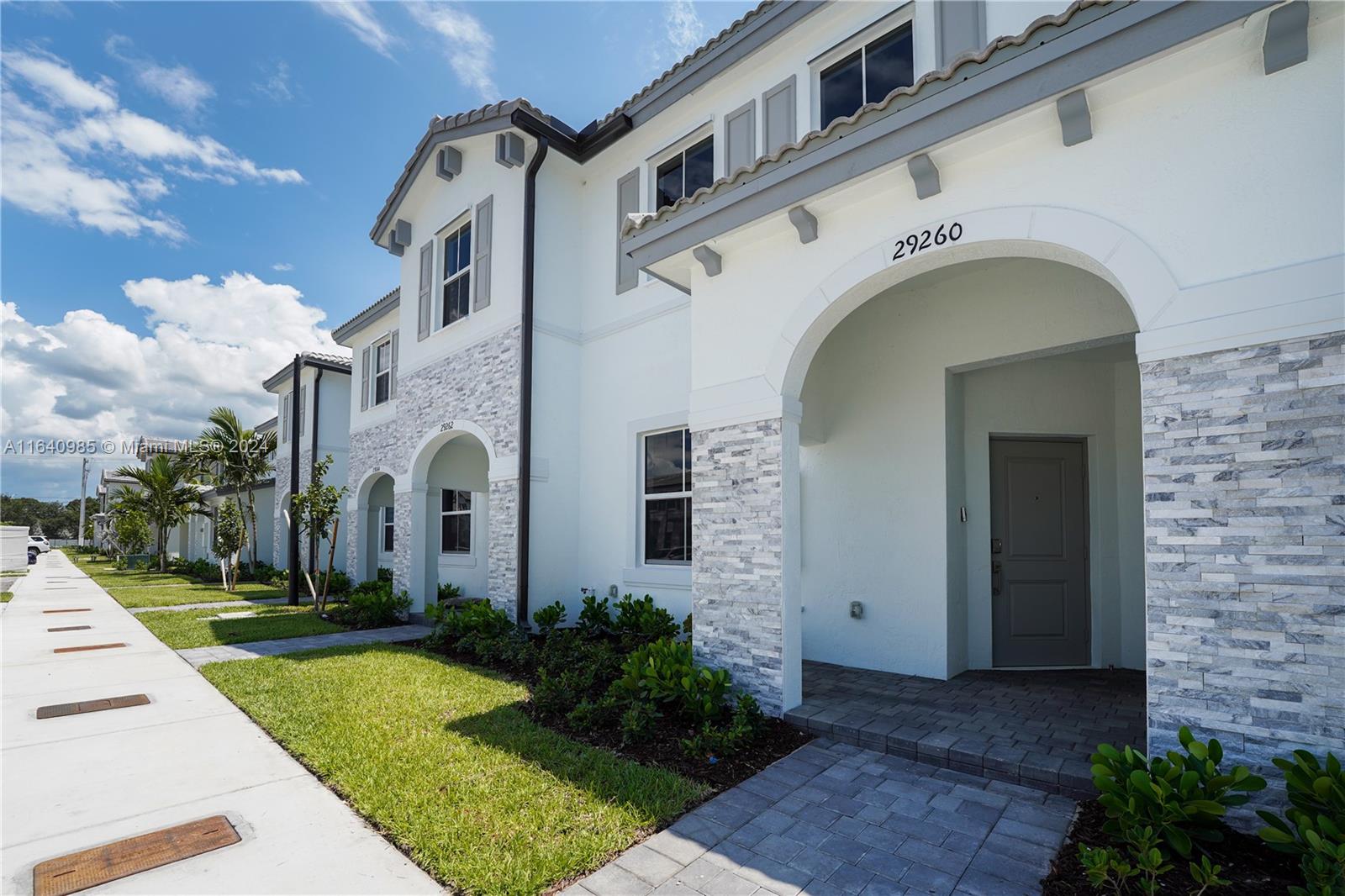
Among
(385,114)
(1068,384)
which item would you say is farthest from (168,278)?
(1068,384)

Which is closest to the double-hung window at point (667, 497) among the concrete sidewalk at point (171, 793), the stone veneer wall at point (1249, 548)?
the concrete sidewalk at point (171, 793)

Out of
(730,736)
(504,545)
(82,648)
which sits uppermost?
(504,545)

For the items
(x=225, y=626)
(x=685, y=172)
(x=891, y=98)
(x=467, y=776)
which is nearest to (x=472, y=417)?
(x=685, y=172)

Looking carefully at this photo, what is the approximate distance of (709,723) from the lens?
4922mm

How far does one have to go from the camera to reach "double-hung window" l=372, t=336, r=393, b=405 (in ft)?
49.5

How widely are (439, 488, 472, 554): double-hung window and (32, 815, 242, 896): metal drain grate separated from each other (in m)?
9.61

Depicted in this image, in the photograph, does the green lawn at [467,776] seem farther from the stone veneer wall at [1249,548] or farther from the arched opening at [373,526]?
the arched opening at [373,526]

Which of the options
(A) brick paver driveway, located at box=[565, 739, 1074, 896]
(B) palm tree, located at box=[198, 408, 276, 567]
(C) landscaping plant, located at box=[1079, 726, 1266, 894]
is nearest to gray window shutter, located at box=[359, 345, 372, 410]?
(B) palm tree, located at box=[198, 408, 276, 567]

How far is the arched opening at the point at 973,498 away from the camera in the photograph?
658 centimetres

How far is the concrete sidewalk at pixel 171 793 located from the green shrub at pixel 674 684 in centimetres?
241

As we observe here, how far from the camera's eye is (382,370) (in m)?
15.4

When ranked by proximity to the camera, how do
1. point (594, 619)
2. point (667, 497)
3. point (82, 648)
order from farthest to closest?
point (82, 648), point (667, 497), point (594, 619)

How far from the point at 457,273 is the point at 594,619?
681cm

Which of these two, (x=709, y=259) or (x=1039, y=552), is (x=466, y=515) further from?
(x=1039, y=552)
